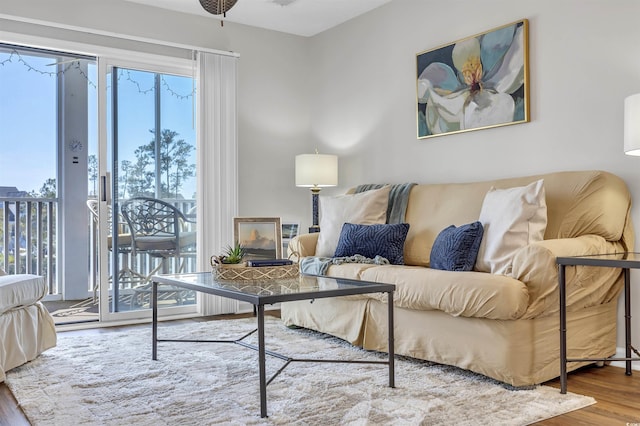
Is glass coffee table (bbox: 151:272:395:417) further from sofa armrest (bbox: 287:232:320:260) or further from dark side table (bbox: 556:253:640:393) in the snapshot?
sofa armrest (bbox: 287:232:320:260)

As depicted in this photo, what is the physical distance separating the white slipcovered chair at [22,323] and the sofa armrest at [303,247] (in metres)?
1.61

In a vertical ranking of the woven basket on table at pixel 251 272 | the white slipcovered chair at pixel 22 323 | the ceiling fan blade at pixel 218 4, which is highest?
the ceiling fan blade at pixel 218 4

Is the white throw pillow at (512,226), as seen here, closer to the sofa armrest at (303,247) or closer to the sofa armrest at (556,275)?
the sofa armrest at (556,275)

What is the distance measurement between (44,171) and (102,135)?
5.66ft

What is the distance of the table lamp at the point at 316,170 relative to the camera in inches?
186

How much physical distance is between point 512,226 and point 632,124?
71 cm

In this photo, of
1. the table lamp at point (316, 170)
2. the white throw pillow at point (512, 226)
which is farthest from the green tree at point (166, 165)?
the white throw pillow at point (512, 226)

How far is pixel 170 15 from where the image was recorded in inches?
185

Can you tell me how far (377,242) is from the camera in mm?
3670

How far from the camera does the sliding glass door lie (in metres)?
4.51

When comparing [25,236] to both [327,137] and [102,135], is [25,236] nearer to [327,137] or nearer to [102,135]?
[102,135]

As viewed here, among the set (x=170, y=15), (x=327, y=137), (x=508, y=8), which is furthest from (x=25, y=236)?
(x=508, y=8)

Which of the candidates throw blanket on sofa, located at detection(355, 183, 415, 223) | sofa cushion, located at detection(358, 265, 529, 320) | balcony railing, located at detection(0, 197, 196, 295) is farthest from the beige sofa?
balcony railing, located at detection(0, 197, 196, 295)

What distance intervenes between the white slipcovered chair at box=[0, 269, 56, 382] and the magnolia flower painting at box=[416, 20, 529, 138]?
275 centimetres
